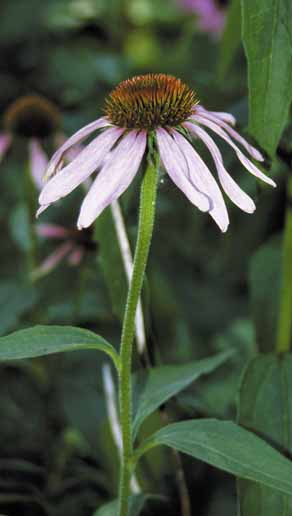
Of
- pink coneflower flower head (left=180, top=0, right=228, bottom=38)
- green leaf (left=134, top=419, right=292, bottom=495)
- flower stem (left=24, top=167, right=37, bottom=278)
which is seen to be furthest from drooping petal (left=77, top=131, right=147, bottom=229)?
pink coneflower flower head (left=180, top=0, right=228, bottom=38)

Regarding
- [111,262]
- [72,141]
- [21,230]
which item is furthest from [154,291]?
[72,141]

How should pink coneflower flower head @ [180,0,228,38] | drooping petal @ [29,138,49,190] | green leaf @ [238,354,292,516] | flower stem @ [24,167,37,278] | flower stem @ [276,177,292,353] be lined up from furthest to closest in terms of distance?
pink coneflower flower head @ [180,0,228,38] → drooping petal @ [29,138,49,190] → flower stem @ [24,167,37,278] → flower stem @ [276,177,292,353] → green leaf @ [238,354,292,516]

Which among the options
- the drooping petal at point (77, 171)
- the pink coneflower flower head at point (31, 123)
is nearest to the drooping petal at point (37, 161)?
the pink coneflower flower head at point (31, 123)

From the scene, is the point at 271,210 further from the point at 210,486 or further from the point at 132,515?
the point at 132,515

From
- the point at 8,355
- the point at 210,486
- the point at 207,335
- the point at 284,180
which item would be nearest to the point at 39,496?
the point at 210,486

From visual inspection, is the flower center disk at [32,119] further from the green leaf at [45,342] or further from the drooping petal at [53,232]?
the green leaf at [45,342]

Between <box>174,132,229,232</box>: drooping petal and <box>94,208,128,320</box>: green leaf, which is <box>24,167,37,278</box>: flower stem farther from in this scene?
<box>174,132,229,232</box>: drooping petal
